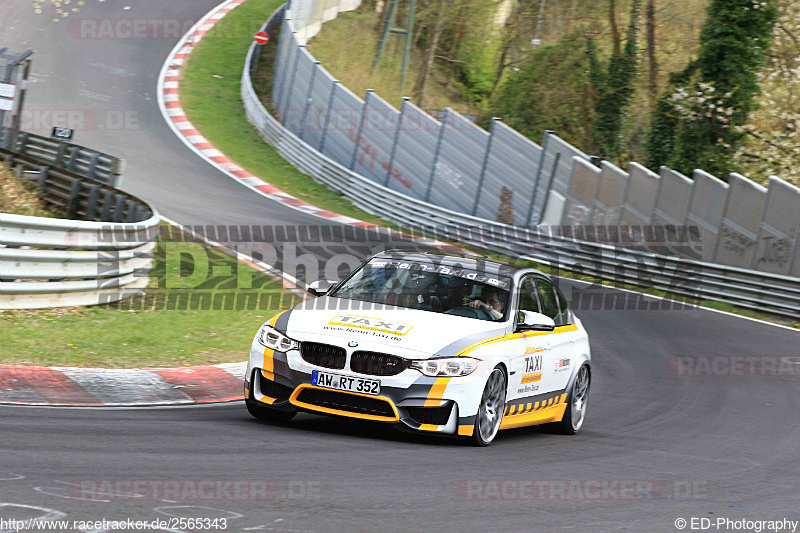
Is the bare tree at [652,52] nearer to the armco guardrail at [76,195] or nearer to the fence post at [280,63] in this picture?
the fence post at [280,63]

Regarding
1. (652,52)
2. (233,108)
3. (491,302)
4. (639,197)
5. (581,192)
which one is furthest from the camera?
(652,52)

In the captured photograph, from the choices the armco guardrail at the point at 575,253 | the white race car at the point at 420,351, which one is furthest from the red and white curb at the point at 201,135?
the white race car at the point at 420,351

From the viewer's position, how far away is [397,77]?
4222cm

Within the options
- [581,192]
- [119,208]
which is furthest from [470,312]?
[581,192]

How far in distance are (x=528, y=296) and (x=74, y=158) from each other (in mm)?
14831

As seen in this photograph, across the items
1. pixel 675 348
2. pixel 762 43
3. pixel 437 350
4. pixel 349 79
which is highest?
pixel 762 43

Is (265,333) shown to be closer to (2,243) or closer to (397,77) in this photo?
(2,243)

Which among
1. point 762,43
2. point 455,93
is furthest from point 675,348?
point 455,93

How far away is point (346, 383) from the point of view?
→ 7.71 metres

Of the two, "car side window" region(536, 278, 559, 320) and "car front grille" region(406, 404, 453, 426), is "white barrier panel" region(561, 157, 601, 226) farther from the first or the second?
"car front grille" region(406, 404, 453, 426)

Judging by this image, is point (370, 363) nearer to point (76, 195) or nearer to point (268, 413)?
point (268, 413)

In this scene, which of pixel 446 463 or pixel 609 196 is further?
pixel 609 196

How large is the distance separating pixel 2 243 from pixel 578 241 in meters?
13.9

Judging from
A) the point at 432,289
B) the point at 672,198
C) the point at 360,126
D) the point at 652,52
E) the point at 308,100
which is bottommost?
the point at 432,289
